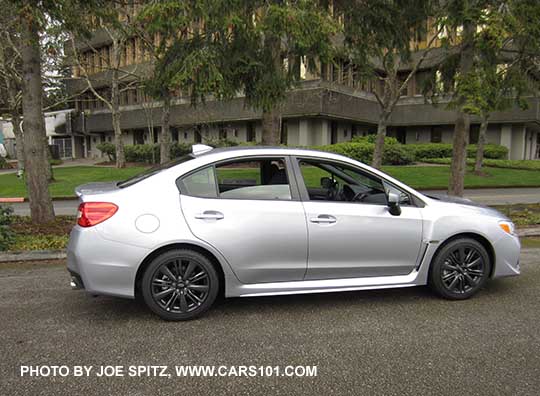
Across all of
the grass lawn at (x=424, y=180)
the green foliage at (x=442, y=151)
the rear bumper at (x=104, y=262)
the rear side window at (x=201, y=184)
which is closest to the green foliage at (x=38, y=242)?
the rear bumper at (x=104, y=262)

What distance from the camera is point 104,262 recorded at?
3672 millimetres

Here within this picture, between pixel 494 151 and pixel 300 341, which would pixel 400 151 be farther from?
pixel 300 341

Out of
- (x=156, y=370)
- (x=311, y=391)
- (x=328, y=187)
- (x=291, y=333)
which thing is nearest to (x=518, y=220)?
(x=328, y=187)

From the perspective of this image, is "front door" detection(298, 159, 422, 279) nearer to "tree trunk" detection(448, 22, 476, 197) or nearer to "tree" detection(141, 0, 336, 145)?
"tree" detection(141, 0, 336, 145)

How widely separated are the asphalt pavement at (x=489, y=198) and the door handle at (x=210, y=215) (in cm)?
789

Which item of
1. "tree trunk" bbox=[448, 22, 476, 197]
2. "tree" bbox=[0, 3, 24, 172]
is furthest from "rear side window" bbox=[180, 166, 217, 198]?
"tree" bbox=[0, 3, 24, 172]


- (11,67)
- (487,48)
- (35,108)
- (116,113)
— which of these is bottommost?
(35,108)

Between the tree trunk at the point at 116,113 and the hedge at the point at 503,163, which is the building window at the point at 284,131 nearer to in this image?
the hedge at the point at 503,163

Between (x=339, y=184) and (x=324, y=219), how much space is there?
0.93 meters

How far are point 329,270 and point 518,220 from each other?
6.15m

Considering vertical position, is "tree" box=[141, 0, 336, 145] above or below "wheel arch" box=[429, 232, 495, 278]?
above

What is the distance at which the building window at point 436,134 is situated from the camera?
30719 millimetres

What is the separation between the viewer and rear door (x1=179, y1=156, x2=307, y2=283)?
382 cm

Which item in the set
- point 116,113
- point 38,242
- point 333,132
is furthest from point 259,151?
point 333,132
